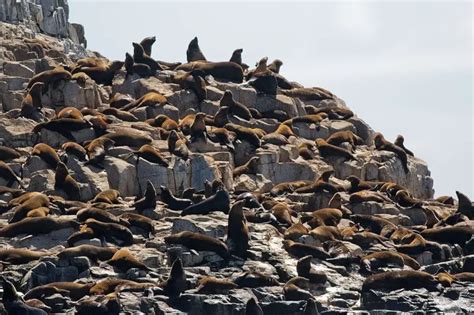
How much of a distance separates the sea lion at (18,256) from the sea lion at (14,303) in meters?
2.93

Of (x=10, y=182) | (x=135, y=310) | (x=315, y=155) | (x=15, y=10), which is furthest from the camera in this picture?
(x=15, y=10)

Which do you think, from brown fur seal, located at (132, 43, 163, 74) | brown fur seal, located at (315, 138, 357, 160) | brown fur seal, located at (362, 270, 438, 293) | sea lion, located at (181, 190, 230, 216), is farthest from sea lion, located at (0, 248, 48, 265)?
brown fur seal, located at (132, 43, 163, 74)

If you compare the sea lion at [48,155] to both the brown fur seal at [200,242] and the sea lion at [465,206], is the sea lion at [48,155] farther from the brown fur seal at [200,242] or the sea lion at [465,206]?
the sea lion at [465,206]

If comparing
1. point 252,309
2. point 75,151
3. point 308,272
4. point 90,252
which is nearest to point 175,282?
point 252,309

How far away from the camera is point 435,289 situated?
157ft

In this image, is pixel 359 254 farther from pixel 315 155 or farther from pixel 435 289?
pixel 315 155

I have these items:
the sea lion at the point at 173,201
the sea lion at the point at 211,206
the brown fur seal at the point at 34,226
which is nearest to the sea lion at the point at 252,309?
the brown fur seal at the point at 34,226

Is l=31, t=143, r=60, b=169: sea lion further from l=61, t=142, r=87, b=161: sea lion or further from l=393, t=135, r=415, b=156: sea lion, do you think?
l=393, t=135, r=415, b=156: sea lion

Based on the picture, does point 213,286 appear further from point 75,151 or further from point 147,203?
point 75,151

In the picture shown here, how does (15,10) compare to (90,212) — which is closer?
(90,212)

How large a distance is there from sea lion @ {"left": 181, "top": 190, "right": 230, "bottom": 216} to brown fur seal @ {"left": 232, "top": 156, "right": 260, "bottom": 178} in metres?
4.81

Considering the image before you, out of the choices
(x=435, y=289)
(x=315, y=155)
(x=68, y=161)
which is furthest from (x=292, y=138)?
(x=435, y=289)

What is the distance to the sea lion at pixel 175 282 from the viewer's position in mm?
44500

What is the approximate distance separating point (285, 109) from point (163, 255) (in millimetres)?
15618
